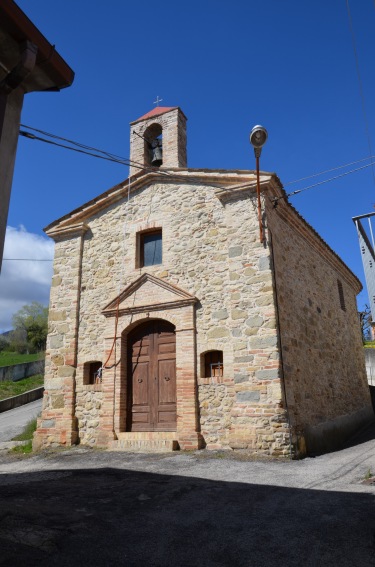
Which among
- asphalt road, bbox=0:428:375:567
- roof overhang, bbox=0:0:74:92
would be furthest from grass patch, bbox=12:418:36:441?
roof overhang, bbox=0:0:74:92

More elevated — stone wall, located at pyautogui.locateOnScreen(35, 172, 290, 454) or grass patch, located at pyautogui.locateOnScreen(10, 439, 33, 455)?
stone wall, located at pyautogui.locateOnScreen(35, 172, 290, 454)

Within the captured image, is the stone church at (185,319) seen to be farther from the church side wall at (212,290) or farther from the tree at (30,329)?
the tree at (30,329)

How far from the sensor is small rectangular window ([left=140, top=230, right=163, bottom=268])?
32.8 feet

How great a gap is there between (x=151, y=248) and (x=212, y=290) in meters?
2.19

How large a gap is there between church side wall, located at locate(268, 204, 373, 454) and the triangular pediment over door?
7.05 ft

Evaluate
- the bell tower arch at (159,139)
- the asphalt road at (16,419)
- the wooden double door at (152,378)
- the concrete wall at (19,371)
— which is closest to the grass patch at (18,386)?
the concrete wall at (19,371)

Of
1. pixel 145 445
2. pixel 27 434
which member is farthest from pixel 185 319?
pixel 27 434

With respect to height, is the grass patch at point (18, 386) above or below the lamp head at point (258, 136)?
below

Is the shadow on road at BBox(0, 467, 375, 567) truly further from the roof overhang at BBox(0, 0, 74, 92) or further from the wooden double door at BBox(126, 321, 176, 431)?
the roof overhang at BBox(0, 0, 74, 92)

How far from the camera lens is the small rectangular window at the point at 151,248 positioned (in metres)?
10.0

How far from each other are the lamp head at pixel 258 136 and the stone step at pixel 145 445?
594cm

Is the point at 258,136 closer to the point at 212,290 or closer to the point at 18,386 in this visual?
the point at 212,290

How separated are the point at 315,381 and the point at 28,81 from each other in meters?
8.51

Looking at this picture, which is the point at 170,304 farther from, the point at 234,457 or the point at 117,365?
the point at 234,457
